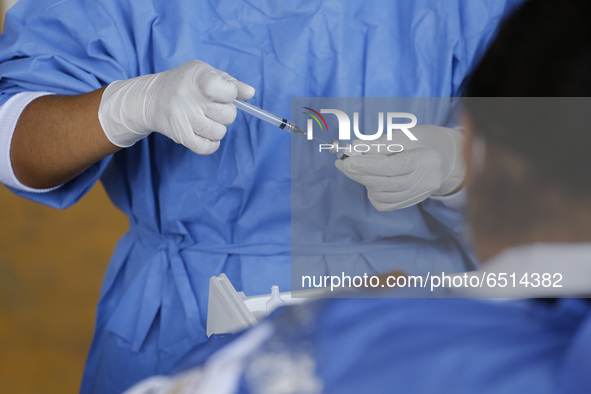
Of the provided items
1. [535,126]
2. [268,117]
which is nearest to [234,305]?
[268,117]

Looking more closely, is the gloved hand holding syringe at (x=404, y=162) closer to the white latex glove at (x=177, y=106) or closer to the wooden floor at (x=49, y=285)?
the white latex glove at (x=177, y=106)

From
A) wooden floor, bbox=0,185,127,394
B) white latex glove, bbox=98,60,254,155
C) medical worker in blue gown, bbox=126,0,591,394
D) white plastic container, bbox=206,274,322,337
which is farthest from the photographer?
wooden floor, bbox=0,185,127,394

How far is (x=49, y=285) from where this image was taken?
7.30ft

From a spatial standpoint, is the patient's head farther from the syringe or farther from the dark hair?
the syringe

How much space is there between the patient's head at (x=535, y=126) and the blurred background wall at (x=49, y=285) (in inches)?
64.8

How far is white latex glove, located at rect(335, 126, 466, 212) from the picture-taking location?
87 cm

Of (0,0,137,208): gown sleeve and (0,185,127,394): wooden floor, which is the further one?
(0,185,127,394): wooden floor

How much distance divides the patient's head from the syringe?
0.40 meters

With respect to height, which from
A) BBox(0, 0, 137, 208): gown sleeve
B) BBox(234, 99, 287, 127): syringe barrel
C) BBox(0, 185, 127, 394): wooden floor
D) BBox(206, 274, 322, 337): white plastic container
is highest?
BBox(0, 0, 137, 208): gown sleeve

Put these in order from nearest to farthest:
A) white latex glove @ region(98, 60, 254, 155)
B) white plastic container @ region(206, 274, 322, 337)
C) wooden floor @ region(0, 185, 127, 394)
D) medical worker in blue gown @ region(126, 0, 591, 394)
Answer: medical worker in blue gown @ region(126, 0, 591, 394)
white plastic container @ region(206, 274, 322, 337)
white latex glove @ region(98, 60, 254, 155)
wooden floor @ region(0, 185, 127, 394)

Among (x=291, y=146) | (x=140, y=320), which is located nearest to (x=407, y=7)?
(x=291, y=146)

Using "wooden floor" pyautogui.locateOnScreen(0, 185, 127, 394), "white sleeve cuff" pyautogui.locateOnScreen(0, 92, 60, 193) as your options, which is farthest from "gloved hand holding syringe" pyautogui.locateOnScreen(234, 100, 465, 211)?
"wooden floor" pyautogui.locateOnScreen(0, 185, 127, 394)

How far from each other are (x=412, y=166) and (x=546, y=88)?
44cm

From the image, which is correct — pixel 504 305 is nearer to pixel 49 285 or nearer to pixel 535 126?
pixel 535 126
